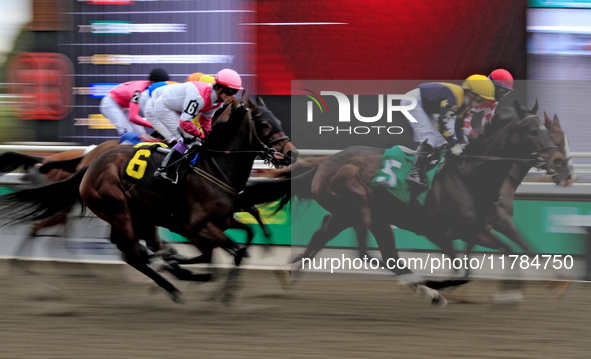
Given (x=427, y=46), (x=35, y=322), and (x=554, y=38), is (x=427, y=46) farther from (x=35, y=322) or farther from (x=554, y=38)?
(x=35, y=322)

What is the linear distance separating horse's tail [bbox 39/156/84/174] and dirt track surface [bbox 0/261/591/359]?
92 centimetres

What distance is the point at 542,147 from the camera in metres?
4.25

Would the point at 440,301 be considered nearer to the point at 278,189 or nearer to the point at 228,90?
the point at 278,189

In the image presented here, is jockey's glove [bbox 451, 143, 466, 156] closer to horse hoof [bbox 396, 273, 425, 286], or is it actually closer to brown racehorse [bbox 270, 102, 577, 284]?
brown racehorse [bbox 270, 102, 577, 284]

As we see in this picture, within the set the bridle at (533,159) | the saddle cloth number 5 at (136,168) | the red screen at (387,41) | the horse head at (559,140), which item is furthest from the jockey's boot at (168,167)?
the horse head at (559,140)

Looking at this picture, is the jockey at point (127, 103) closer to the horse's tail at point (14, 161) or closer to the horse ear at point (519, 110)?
the horse's tail at point (14, 161)

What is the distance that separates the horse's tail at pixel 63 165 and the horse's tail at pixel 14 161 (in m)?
0.26

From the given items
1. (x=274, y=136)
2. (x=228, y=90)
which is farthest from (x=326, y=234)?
(x=228, y=90)

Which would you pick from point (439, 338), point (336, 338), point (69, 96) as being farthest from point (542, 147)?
point (69, 96)

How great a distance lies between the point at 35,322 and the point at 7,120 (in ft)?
10.2

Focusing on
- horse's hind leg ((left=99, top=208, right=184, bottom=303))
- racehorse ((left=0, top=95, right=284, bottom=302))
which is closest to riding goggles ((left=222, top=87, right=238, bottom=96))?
racehorse ((left=0, top=95, right=284, bottom=302))

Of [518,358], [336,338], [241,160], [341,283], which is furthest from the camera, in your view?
[341,283]

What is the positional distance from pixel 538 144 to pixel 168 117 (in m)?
2.48

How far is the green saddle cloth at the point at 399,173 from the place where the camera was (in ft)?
14.6
